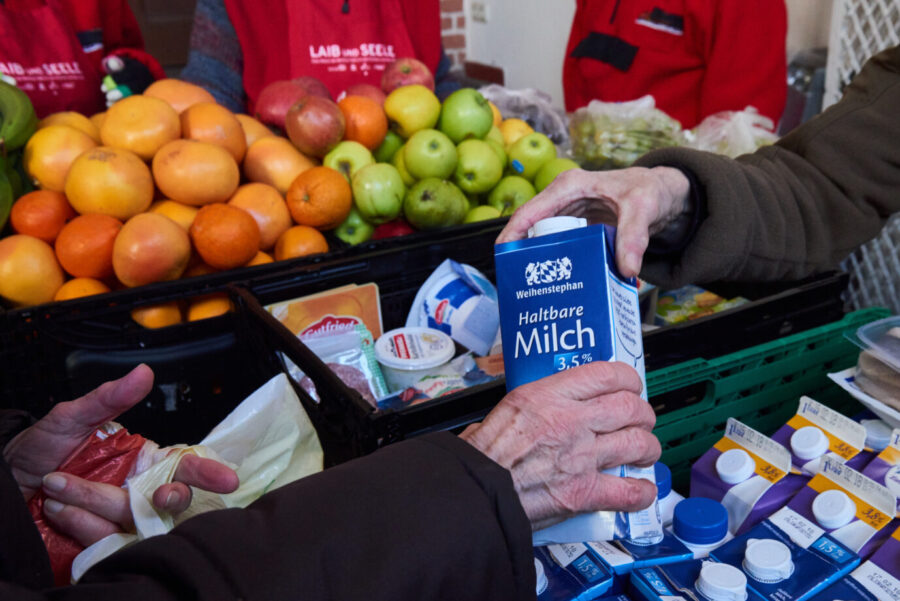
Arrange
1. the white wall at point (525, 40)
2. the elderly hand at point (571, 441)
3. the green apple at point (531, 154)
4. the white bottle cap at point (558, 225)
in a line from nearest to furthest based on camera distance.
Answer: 1. the elderly hand at point (571, 441)
2. the white bottle cap at point (558, 225)
3. the green apple at point (531, 154)
4. the white wall at point (525, 40)

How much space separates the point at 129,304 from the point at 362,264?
1.40 ft

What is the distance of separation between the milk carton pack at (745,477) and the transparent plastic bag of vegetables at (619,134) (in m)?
1.12

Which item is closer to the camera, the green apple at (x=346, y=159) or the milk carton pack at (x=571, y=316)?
the milk carton pack at (x=571, y=316)

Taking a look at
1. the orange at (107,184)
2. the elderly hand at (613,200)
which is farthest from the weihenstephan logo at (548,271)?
the orange at (107,184)

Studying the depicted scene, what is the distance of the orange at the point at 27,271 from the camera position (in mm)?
1253

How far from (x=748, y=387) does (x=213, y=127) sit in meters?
1.20

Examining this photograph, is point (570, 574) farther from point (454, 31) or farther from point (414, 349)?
point (454, 31)

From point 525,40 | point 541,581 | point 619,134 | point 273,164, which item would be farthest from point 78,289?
point 525,40

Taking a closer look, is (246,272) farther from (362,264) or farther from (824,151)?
(824,151)

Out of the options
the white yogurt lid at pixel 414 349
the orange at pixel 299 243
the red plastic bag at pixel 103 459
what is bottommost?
the white yogurt lid at pixel 414 349

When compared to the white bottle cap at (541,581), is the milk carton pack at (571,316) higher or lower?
higher

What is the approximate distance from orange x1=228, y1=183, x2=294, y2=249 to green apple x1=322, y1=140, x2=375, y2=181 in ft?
0.52

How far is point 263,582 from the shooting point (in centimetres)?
47

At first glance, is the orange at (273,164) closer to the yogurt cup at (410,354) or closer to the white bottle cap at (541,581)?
the yogurt cup at (410,354)
